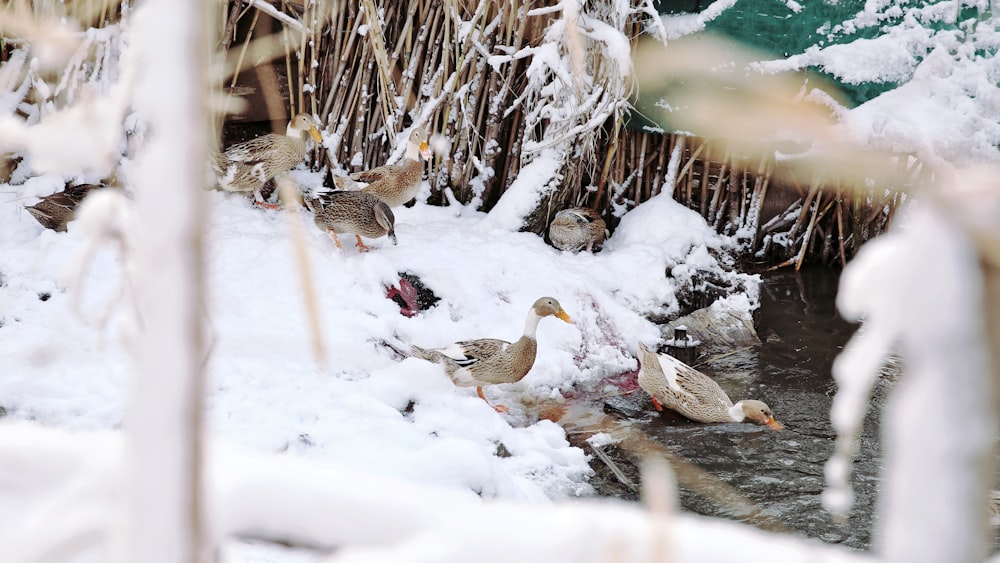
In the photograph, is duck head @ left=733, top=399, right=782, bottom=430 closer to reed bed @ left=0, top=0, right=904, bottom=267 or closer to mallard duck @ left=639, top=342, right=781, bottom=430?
mallard duck @ left=639, top=342, right=781, bottom=430

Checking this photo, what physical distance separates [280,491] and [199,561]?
0.22 metres

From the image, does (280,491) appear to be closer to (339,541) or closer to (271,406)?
(339,541)

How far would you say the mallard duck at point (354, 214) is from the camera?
5.64 metres

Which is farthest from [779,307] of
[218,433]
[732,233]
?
A: [218,433]

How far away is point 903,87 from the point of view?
20.8 ft

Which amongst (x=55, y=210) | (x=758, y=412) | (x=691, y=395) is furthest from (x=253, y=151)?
(x=758, y=412)

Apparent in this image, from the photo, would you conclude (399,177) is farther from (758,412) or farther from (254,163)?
(758,412)

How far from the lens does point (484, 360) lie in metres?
4.96

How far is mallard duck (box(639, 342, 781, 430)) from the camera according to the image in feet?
17.0

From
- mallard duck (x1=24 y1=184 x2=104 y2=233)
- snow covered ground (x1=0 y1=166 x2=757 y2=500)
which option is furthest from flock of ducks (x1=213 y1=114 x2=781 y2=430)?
mallard duck (x1=24 y1=184 x2=104 y2=233)

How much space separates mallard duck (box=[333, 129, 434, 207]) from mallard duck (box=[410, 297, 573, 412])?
1.54 m

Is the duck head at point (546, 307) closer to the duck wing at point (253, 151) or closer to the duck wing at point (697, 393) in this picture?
the duck wing at point (697, 393)

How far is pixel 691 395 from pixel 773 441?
53cm

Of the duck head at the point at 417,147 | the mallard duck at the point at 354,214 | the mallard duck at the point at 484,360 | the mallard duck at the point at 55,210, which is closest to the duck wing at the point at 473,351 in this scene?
the mallard duck at the point at 484,360
